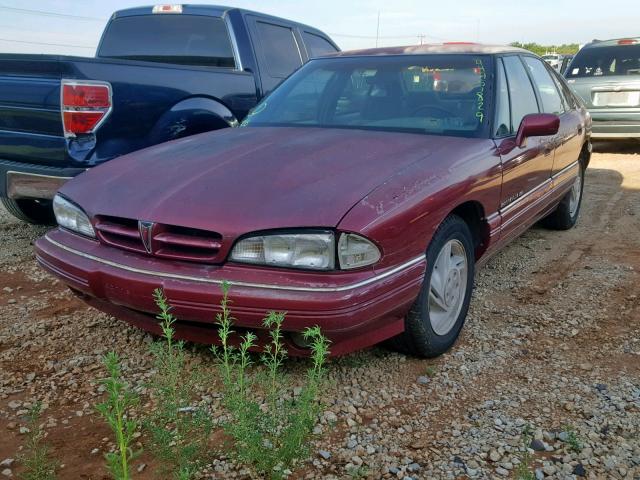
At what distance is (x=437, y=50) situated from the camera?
154 inches

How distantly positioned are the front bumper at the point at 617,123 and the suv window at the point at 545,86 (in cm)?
463

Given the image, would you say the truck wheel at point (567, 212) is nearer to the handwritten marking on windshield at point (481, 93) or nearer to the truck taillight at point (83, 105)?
the handwritten marking on windshield at point (481, 93)

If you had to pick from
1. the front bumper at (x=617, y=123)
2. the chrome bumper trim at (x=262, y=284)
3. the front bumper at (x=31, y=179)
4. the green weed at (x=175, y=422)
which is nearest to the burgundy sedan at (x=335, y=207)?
the chrome bumper trim at (x=262, y=284)

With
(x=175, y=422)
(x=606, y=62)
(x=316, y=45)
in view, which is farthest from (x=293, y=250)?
(x=606, y=62)

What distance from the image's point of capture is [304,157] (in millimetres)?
2967

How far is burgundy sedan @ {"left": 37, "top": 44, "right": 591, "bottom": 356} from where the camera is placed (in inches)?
93.5

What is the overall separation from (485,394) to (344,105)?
2.05 metres

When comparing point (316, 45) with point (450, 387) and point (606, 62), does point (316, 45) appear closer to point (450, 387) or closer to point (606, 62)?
point (450, 387)

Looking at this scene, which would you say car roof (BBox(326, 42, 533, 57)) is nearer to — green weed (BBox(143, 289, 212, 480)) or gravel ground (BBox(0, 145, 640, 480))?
gravel ground (BBox(0, 145, 640, 480))

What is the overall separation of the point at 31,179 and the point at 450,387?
295 centimetres

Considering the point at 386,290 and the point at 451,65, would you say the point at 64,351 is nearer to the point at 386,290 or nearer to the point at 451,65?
the point at 386,290

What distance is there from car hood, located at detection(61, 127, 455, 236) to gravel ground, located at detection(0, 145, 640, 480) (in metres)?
0.81

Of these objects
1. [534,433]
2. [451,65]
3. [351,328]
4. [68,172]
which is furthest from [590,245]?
[68,172]

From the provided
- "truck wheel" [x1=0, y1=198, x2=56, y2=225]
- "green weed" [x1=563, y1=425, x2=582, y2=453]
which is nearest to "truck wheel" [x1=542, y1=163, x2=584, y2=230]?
"green weed" [x1=563, y1=425, x2=582, y2=453]
